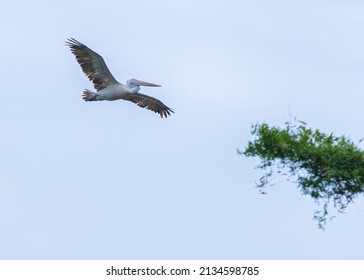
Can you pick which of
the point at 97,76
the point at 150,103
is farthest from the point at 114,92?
the point at 150,103

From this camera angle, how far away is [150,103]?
90.9 feet

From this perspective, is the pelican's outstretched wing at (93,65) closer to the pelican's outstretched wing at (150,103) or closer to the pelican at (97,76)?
the pelican at (97,76)

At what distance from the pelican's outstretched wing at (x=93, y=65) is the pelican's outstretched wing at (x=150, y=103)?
1274 mm

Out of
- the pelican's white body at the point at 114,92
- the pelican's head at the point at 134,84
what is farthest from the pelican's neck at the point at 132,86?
the pelican's white body at the point at 114,92

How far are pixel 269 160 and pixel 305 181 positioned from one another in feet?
2.12

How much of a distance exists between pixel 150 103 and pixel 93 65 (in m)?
2.71

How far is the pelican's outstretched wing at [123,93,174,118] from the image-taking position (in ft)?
89.1

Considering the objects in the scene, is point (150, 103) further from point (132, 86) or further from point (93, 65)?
point (93, 65)

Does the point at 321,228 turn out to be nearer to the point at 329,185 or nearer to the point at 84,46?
the point at 329,185

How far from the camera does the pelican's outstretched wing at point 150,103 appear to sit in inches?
1069

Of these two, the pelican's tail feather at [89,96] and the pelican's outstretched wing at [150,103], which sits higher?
the pelican's outstretched wing at [150,103]

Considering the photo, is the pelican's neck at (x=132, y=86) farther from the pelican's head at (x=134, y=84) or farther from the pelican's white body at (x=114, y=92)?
the pelican's white body at (x=114, y=92)

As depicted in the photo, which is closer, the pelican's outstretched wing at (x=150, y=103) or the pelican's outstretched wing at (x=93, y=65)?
the pelican's outstretched wing at (x=93, y=65)

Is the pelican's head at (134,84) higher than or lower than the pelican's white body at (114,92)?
higher
